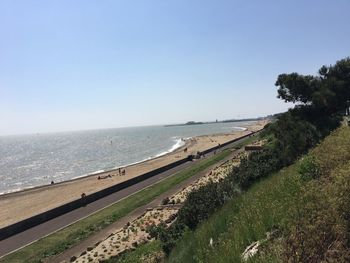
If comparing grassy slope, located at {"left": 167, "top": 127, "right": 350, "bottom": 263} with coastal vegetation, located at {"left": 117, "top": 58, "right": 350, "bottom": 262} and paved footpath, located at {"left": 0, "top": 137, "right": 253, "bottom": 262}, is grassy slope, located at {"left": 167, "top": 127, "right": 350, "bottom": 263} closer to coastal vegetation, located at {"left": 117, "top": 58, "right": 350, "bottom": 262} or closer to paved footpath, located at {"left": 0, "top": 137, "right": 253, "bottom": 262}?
coastal vegetation, located at {"left": 117, "top": 58, "right": 350, "bottom": 262}

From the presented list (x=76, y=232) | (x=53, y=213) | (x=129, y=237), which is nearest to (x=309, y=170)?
(x=129, y=237)

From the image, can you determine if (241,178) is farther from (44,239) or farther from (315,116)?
(315,116)

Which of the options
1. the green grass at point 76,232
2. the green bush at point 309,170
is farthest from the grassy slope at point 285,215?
the green grass at point 76,232

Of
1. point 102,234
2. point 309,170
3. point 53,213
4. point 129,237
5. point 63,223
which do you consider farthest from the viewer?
point 53,213

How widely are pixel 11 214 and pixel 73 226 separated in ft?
54.6

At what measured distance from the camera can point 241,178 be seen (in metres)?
16.3

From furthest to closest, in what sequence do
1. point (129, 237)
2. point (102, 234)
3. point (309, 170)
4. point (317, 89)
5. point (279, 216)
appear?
point (317, 89), point (102, 234), point (129, 237), point (309, 170), point (279, 216)

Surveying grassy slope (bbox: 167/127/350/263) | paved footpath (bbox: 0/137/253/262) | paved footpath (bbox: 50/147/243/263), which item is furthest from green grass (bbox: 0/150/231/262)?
grassy slope (bbox: 167/127/350/263)

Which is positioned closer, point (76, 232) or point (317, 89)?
point (76, 232)

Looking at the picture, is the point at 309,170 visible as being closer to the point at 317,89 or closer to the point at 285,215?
the point at 285,215

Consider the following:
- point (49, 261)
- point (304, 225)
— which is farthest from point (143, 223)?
point (304, 225)

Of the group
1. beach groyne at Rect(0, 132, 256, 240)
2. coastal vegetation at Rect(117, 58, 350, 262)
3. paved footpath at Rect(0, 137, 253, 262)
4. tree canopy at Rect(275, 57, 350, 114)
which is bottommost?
paved footpath at Rect(0, 137, 253, 262)

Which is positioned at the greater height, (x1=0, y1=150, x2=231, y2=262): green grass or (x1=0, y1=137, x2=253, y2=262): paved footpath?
(x1=0, y1=150, x2=231, y2=262): green grass

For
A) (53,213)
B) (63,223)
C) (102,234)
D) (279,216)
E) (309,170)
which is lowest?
(63,223)
